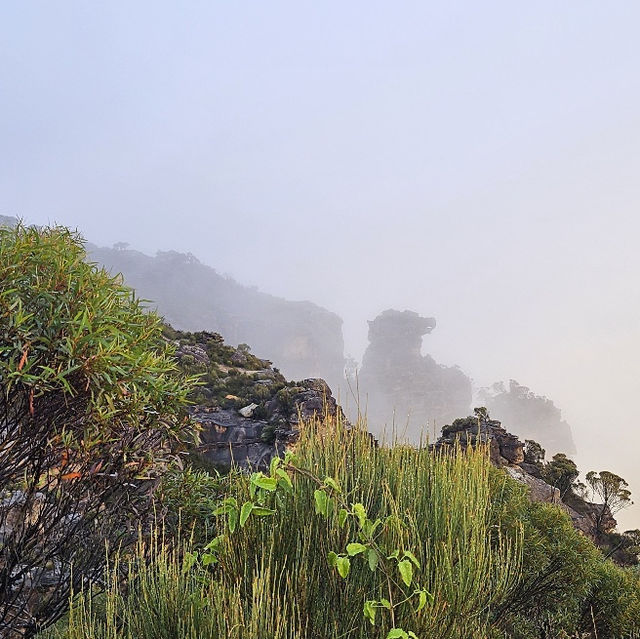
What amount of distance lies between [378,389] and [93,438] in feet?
514

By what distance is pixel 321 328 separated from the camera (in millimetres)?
183125

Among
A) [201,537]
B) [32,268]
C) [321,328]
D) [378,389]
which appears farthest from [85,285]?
[321,328]

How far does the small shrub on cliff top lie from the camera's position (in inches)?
139

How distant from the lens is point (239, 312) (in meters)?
180

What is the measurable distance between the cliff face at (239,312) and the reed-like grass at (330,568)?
14996 cm

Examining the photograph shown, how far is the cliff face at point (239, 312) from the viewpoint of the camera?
16300cm

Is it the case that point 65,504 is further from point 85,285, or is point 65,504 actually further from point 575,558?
point 575,558

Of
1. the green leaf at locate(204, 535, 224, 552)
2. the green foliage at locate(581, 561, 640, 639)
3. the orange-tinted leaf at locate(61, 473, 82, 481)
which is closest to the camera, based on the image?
the green leaf at locate(204, 535, 224, 552)

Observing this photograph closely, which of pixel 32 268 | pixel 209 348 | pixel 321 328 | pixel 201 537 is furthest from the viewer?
pixel 321 328

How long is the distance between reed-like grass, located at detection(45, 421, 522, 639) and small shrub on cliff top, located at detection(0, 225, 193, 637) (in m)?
1.24

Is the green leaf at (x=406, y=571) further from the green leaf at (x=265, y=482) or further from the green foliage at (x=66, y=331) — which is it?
the green foliage at (x=66, y=331)

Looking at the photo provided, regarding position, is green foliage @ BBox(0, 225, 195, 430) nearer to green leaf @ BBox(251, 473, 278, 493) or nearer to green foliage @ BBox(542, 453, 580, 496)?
green leaf @ BBox(251, 473, 278, 493)

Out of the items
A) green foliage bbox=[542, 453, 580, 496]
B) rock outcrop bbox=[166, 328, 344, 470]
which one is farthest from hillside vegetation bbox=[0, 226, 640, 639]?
green foliage bbox=[542, 453, 580, 496]

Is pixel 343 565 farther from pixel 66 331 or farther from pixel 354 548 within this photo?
pixel 66 331
